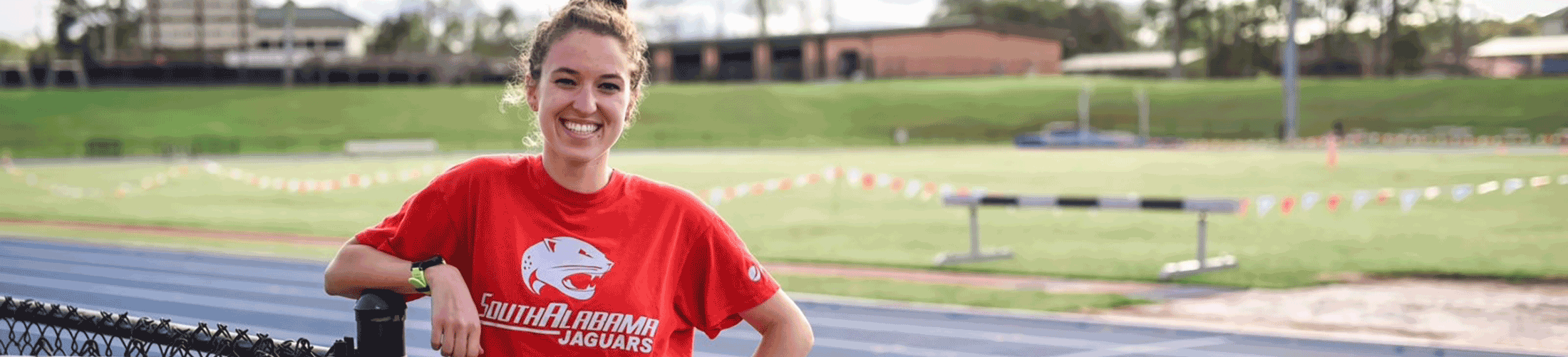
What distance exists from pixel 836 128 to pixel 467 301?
59.3m

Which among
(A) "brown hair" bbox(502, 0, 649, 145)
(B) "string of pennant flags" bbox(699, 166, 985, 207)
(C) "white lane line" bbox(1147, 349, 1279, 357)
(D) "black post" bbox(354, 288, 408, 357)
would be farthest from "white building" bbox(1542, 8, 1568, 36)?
(B) "string of pennant flags" bbox(699, 166, 985, 207)

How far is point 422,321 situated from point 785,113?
54.9 m

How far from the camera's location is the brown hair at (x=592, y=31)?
2.24 meters

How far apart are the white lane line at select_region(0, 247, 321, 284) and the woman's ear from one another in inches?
447

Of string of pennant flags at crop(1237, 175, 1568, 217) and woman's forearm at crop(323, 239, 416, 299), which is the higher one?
woman's forearm at crop(323, 239, 416, 299)

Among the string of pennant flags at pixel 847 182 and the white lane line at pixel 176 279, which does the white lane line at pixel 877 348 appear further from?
the string of pennant flags at pixel 847 182

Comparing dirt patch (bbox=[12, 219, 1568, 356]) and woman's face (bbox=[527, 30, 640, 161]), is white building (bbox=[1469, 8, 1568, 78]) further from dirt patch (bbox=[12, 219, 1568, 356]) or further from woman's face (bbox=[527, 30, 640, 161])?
woman's face (bbox=[527, 30, 640, 161])

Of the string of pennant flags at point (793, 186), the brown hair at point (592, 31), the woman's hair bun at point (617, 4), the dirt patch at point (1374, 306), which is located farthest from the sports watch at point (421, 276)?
the string of pennant flags at point (793, 186)

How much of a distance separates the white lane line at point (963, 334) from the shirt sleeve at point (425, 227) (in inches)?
295

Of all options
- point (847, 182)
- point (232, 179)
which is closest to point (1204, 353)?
point (847, 182)

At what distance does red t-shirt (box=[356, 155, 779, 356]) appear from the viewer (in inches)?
87.8

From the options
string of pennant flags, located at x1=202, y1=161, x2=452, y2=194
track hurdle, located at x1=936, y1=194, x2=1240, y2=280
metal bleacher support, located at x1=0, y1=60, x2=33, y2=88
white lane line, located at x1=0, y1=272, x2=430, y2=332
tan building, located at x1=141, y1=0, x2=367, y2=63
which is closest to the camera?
white lane line, located at x1=0, y1=272, x2=430, y2=332

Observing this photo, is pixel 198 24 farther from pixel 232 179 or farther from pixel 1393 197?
pixel 1393 197

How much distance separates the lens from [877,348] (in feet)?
30.9
